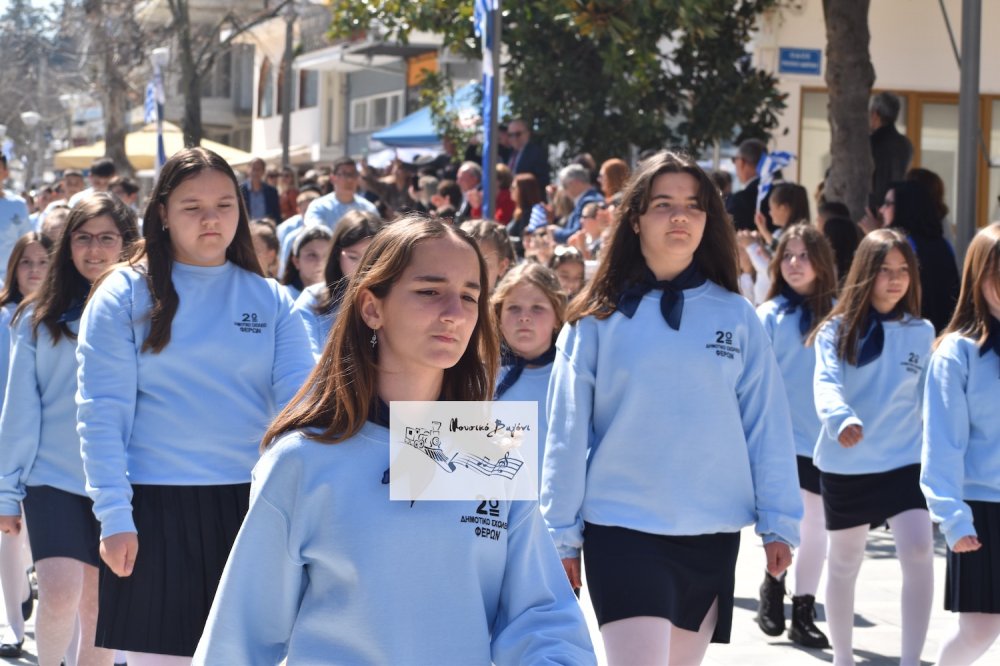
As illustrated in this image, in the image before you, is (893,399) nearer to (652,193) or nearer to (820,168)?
(652,193)

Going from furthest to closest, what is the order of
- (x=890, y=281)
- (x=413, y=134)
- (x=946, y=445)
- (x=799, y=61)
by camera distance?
1. (x=413, y=134)
2. (x=799, y=61)
3. (x=890, y=281)
4. (x=946, y=445)

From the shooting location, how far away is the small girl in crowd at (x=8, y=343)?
714 centimetres

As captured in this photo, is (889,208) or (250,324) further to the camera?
(889,208)

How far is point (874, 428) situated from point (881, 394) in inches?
6.3

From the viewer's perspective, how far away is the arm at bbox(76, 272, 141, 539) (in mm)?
4531

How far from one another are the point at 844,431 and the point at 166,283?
3000 mm

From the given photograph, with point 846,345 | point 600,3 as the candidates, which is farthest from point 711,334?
point 600,3

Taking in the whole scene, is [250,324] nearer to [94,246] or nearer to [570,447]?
[570,447]

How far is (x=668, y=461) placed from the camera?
471 centimetres

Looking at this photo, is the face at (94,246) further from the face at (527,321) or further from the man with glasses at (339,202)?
the man with glasses at (339,202)

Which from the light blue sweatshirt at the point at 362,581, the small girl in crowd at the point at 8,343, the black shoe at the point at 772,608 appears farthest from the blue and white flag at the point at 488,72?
the light blue sweatshirt at the point at 362,581

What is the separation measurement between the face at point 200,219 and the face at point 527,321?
156 centimetres

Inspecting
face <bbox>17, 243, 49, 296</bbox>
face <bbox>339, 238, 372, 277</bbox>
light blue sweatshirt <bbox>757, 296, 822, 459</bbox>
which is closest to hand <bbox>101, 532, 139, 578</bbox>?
face <bbox>339, 238, 372, 277</bbox>

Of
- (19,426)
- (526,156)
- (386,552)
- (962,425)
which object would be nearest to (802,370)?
(962,425)
